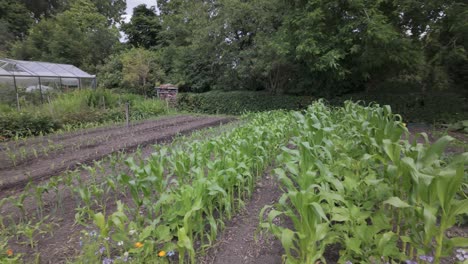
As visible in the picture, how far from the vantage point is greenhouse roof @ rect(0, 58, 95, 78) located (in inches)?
410

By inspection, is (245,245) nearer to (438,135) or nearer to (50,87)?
(438,135)

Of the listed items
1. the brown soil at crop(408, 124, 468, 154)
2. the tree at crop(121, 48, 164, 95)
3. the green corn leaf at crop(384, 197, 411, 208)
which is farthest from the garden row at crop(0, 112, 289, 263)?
the tree at crop(121, 48, 164, 95)

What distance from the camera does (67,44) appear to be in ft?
73.4

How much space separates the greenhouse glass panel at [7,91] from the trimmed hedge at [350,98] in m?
7.65

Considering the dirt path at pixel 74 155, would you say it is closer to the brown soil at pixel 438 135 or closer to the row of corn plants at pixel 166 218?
the row of corn plants at pixel 166 218

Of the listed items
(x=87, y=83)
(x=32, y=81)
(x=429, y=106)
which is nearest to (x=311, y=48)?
(x=429, y=106)

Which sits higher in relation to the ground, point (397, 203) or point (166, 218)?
point (397, 203)

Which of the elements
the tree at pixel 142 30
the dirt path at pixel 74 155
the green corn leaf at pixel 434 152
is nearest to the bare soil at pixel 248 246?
the green corn leaf at pixel 434 152

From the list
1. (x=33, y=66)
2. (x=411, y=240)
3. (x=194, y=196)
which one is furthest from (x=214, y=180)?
(x=33, y=66)

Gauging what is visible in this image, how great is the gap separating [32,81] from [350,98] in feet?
44.7

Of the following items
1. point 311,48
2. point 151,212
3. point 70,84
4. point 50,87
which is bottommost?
point 151,212

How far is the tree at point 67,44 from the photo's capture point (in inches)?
880

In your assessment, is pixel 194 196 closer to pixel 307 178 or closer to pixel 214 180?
pixel 214 180

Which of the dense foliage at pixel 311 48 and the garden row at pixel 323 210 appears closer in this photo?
the garden row at pixel 323 210
